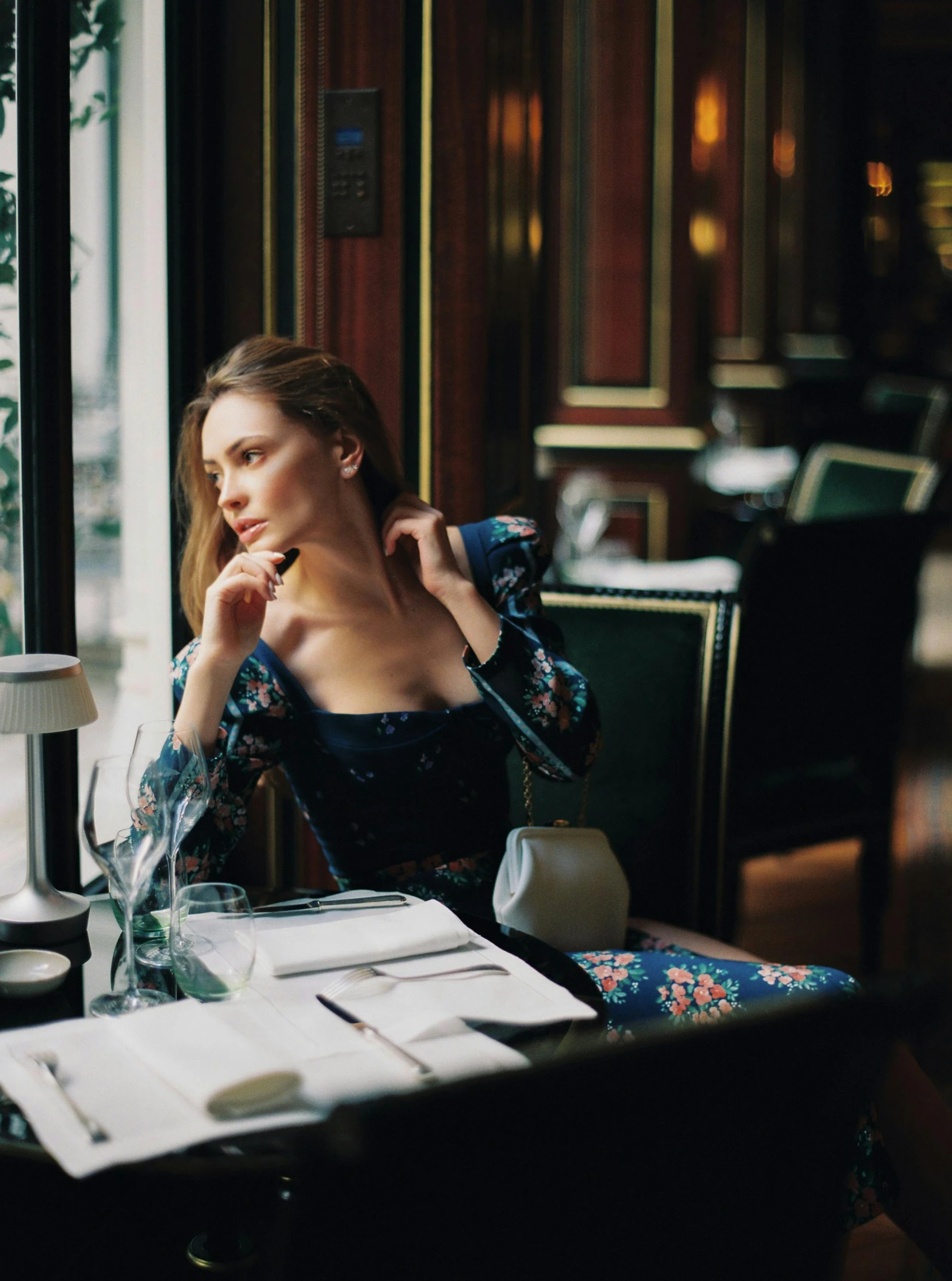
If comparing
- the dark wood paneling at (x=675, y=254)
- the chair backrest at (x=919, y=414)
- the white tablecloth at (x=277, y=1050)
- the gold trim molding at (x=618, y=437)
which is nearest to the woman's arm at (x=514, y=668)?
the white tablecloth at (x=277, y=1050)

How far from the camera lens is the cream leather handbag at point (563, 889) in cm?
164

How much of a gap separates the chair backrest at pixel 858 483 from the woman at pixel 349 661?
2.14 m

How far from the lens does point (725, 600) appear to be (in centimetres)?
215

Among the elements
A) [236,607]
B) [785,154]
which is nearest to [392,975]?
[236,607]

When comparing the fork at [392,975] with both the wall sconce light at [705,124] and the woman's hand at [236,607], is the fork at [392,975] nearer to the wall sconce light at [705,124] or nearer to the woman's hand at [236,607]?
the woman's hand at [236,607]

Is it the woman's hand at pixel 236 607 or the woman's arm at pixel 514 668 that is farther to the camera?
the woman's arm at pixel 514 668

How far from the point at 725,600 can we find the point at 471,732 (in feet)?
1.99

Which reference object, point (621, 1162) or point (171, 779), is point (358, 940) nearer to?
point (171, 779)

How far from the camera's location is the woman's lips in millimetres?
1656

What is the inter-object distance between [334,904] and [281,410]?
2.02 ft

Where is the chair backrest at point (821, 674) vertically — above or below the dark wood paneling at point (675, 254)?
below

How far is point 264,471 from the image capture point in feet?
5.42

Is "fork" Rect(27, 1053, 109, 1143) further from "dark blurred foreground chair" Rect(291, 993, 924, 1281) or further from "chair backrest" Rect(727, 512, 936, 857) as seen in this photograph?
"chair backrest" Rect(727, 512, 936, 857)

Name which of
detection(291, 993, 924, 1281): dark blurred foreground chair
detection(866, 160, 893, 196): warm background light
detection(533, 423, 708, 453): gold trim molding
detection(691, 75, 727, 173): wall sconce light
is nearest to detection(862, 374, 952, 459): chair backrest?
detection(533, 423, 708, 453): gold trim molding
